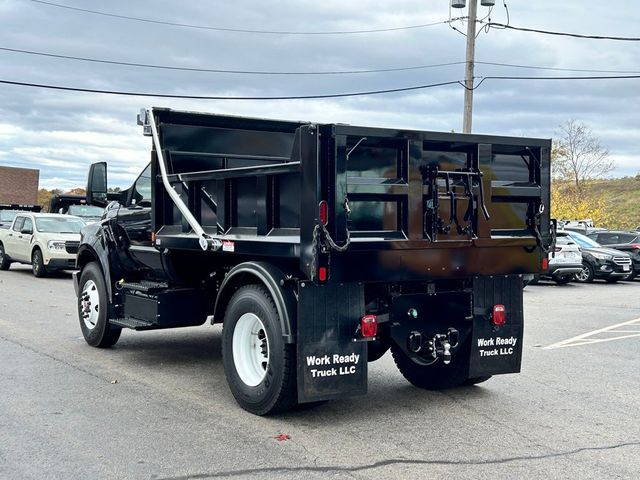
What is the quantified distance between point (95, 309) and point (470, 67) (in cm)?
1793

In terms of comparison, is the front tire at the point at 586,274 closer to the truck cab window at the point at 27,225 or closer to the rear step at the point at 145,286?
the truck cab window at the point at 27,225

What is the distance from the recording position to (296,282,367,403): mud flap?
6.04 meters

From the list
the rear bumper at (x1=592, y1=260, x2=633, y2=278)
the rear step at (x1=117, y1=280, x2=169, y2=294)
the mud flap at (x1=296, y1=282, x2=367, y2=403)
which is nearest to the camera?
A: the mud flap at (x1=296, y1=282, x2=367, y2=403)

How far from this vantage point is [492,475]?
511 centimetres

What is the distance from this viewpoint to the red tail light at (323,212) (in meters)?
5.89

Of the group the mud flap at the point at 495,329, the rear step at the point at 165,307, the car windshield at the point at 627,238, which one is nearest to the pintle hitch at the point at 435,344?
the mud flap at the point at 495,329

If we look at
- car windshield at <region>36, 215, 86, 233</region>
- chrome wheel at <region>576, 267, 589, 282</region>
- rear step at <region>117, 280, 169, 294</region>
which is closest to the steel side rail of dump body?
rear step at <region>117, 280, 169, 294</region>

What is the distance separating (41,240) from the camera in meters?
20.4

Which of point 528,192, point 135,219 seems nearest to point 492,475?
point 528,192

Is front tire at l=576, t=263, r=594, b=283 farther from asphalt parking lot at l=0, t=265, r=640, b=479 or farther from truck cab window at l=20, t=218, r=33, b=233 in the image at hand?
truck cab window at l=20, t=218, r=33, b=233

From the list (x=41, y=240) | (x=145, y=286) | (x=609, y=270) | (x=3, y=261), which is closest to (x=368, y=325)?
(x=145, y=286)

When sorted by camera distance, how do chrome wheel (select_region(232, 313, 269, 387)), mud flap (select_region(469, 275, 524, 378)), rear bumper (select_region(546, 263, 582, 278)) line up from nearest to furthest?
chrome wheel (select_region(232, 313, 269, 387)) → mud flap (select_region(469, 275, 524, 378)) → rear bumper (select_region(546, 263, 582, 278))

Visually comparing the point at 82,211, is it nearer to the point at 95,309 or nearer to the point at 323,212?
the point at 95,309

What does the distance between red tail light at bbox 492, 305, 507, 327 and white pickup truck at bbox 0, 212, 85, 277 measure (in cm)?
1471
